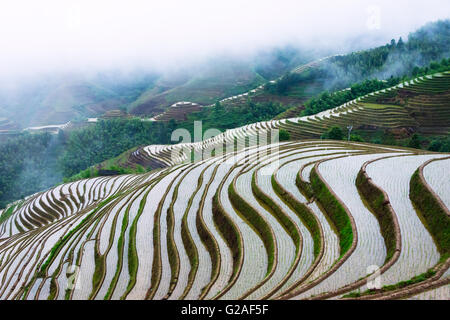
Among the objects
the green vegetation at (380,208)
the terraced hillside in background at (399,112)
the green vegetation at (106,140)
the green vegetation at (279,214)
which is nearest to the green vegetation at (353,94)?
the terraced hillside in background at (399,112)

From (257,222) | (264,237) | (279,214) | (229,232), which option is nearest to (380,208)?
(279,214)

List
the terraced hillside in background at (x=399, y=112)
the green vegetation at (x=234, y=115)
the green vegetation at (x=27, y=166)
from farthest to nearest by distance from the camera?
1. the green vegetation at (x=234, y=115)
2. the green vegetation at (x=27, y=166)
3. the terraced hillside in background at (x=399, y=112)

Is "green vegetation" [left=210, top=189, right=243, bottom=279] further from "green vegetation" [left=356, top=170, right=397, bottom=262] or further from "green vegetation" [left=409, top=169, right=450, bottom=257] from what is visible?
"green vegetation" [left=409, top=169, right=450, bottom=257]

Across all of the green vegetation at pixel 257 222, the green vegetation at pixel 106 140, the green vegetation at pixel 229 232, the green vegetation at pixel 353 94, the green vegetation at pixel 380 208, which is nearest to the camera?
the green vegetation at pixel 380 208

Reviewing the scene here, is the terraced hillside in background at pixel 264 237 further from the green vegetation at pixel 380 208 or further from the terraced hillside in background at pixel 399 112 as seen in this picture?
the terraced hillside in background at pixel 399 112

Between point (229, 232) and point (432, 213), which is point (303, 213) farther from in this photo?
point (432, 213)
